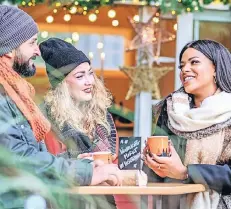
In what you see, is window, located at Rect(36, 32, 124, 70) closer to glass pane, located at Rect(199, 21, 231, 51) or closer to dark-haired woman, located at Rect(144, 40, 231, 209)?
glass pane, located at Rect(199, 21, 231, 51)

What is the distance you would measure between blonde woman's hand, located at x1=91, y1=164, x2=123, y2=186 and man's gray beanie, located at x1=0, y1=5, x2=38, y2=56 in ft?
1.63

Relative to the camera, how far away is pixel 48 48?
10.4 ft

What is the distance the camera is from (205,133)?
116 inches

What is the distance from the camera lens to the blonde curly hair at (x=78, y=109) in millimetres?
2887

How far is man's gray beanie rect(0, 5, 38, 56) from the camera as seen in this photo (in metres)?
2.43

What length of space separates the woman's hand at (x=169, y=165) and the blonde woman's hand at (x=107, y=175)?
0.26m

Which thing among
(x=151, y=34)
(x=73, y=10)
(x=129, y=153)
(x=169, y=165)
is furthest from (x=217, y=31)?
(x=129, y=153)

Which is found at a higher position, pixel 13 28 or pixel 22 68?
pixel 13 28

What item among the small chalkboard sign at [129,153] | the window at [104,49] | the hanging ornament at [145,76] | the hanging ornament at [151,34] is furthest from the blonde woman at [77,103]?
the window at [104,49]

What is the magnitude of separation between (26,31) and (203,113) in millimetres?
871

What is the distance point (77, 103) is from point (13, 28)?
64cm

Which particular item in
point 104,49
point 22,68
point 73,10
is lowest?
point 104,49

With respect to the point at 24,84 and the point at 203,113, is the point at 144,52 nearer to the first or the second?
the point at 203,113

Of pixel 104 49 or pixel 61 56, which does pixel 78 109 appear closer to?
pixel 61 56
